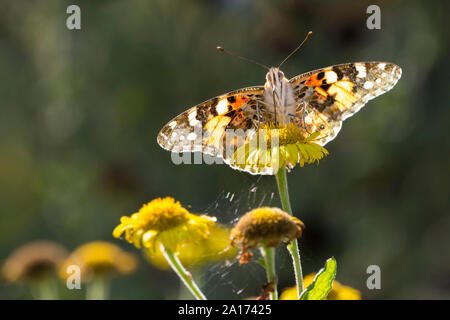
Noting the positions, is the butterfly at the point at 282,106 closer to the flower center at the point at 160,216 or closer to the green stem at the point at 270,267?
the flower center at the point at 160,216

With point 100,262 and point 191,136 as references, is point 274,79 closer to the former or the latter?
point 191,136

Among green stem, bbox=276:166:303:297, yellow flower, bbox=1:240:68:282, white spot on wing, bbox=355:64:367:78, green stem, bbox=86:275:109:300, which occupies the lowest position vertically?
green stem, bbox=86:275:109:300

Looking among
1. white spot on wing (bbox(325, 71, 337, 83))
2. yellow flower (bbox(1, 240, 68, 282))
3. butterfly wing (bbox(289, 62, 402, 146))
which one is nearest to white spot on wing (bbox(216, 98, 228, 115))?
butterfly wing (bbox(289, 62, 402, 146))

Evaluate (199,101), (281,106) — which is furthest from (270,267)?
(199,101)

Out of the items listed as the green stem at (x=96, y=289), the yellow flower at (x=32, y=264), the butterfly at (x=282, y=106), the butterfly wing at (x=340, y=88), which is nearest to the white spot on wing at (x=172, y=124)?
the butterfly at (x=282, y=106)

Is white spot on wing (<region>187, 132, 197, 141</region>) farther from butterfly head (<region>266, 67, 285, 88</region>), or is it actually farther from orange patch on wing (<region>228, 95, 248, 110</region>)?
butterfly head (<region>266, 67, 285, 88</region>)

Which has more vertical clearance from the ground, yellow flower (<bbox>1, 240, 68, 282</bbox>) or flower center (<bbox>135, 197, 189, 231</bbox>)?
flower center (<bbox>135, 197, 189, 231</bbox>)
